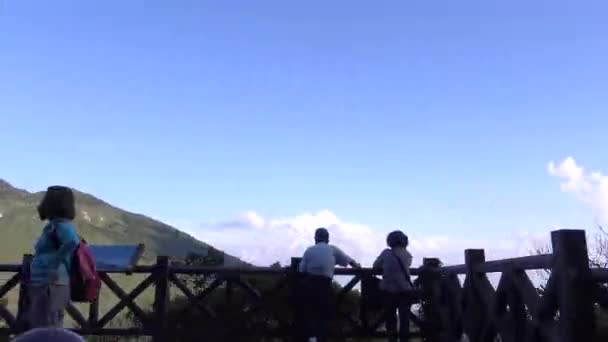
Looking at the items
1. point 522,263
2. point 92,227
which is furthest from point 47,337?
point 92,227

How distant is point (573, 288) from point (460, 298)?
3461 mm

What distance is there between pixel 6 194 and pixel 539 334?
3318 inches

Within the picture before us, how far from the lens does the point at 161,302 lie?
8.81m

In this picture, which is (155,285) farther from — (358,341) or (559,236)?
(559,236)

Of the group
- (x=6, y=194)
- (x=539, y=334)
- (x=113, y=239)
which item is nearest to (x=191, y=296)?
(x=539, y=334)

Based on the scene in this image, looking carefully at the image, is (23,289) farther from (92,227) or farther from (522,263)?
(92,227)

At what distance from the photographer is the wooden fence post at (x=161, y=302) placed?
8.78 meters

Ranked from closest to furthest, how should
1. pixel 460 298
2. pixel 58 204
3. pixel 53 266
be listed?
pixel 53 266, pixel 58 204, pixel 460 298

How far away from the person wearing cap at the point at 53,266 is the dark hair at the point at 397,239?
4198 mm

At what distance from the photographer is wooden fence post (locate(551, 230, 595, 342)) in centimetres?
491

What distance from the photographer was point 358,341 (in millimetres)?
9602

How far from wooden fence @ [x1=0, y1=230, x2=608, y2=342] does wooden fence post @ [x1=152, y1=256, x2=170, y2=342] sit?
0.5 inches

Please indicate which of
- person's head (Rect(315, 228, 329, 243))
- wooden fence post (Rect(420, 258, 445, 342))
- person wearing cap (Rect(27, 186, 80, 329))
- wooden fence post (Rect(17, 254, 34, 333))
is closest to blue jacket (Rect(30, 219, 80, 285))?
person wearing cap (Rect(27, 186, 80, 329))

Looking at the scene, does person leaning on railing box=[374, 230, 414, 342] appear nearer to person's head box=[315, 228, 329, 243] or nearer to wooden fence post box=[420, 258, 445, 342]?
wooden fence post box=[420, 258, 445, 342]
